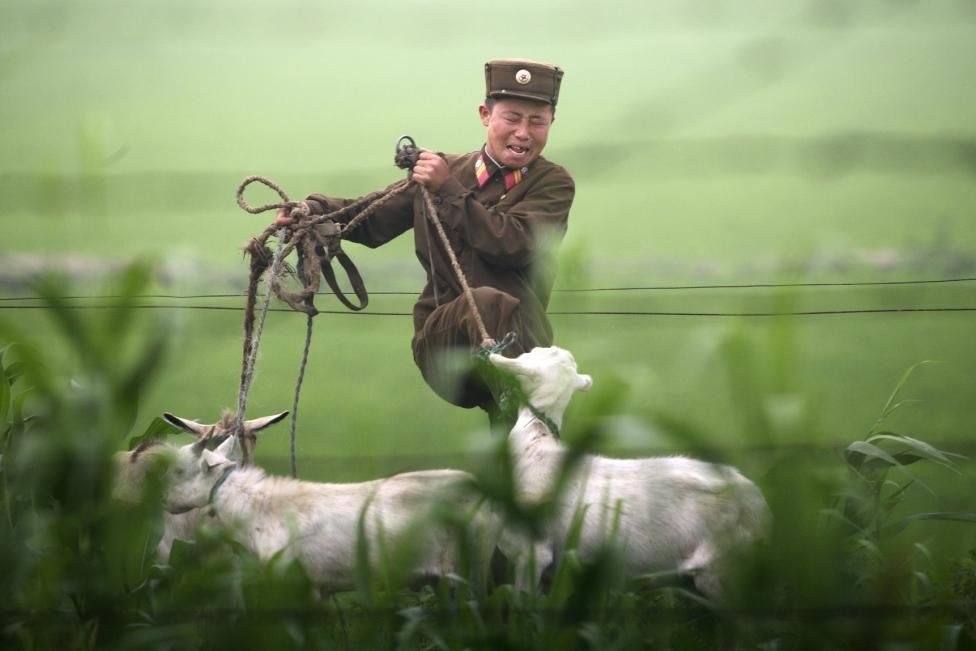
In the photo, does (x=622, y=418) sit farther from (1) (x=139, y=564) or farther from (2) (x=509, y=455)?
(1) (x=139, y=564)

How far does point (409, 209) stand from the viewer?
3.68 meters

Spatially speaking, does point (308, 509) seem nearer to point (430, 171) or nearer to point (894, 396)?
point (430, 171)

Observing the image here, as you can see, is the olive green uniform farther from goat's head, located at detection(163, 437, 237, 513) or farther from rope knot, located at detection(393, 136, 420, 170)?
goat's head, located at detection(163, 437, 237, 513)

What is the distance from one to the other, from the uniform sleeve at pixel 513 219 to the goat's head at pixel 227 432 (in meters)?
0.65

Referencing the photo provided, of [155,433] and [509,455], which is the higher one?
[509,455]

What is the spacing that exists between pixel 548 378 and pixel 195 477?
33.3 inches

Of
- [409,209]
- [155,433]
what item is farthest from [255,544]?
[409,209]

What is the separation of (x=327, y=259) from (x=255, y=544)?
777 millimetres

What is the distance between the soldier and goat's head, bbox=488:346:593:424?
165 millimetres

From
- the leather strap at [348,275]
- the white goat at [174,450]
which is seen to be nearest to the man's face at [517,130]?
the leather strap at [348,275]

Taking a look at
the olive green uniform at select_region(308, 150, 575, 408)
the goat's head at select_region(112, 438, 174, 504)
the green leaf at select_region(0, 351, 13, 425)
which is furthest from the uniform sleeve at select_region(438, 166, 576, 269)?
the green leaf at select_region(0, 351, 13, 425)

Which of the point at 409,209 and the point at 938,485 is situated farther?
the point at 409,209

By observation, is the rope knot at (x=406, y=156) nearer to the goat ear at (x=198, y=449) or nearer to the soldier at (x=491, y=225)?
the soldier at (x=491, y=225)

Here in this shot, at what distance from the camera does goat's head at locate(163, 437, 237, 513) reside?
3.06 m
